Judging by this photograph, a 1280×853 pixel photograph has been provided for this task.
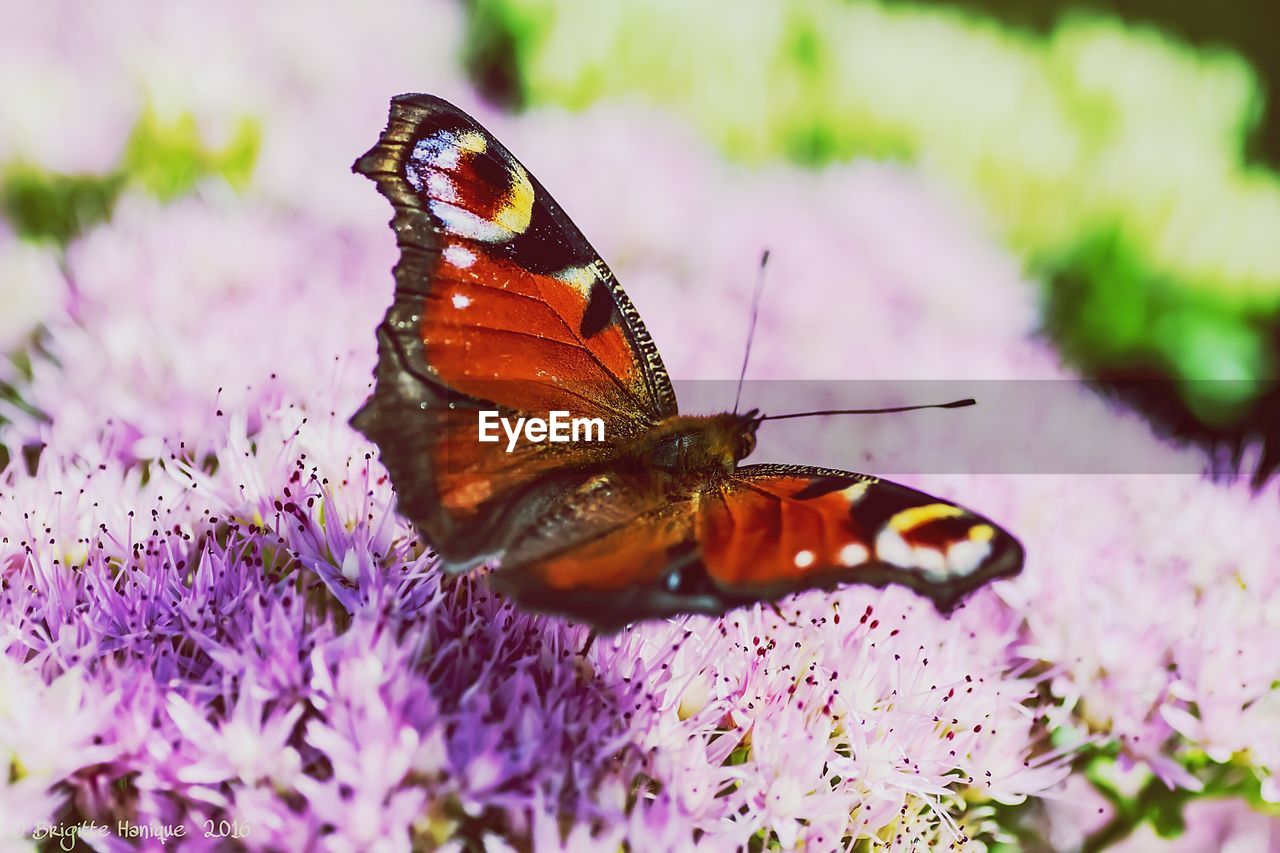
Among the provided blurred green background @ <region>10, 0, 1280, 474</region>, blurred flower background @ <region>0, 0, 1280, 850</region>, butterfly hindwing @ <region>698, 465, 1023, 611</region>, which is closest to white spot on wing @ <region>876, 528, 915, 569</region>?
butterfly hindwing @ <region>698, 465, 1023, 611</region>

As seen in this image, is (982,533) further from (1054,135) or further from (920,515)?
(1054,135)

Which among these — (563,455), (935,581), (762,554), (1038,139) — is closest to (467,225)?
(563,455)

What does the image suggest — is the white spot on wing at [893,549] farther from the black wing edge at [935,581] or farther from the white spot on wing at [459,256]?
the white spot on wing at [459,256]

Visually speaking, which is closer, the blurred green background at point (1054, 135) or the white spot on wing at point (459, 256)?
the white spot on wing at point (459, 256)

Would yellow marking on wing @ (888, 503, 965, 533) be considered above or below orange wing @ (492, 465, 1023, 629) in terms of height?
above

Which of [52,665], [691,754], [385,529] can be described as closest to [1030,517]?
[691,754]

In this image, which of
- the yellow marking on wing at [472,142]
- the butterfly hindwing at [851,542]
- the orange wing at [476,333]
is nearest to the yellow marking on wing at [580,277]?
the orange wing at [476,333]

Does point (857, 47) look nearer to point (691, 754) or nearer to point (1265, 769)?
point (1265, 769)

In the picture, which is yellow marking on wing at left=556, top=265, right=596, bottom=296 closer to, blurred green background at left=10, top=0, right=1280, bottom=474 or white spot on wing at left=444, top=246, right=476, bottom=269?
white spot on wing at left=444, top=246, right=476, bottom=269
